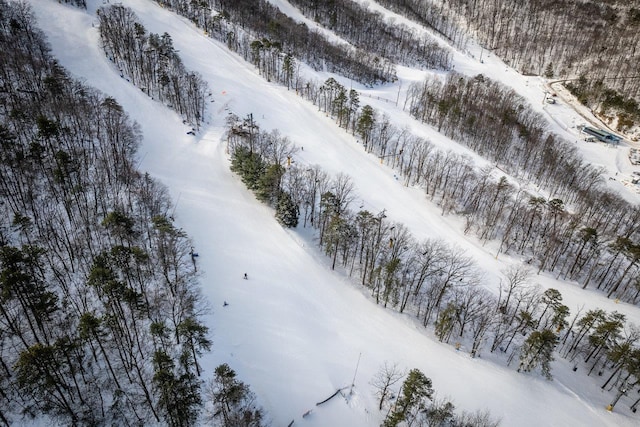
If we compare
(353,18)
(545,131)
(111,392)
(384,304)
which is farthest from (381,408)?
(353,18)

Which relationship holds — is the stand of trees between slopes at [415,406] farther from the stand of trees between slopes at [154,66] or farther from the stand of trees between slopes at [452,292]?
the stand of trees between slopes at [154,66]

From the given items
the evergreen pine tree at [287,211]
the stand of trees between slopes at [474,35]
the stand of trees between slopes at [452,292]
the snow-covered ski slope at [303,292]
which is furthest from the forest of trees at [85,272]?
the stand of trees between slopes at [474,35]

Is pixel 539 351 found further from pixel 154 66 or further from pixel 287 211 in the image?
pixel 154 66

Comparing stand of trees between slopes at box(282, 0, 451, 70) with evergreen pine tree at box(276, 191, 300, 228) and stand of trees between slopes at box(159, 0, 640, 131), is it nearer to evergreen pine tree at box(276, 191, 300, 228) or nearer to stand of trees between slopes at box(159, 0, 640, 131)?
stand of trees between slopes at box(159, 0, 640, 131)

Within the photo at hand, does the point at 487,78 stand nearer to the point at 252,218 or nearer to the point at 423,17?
the point at 423,17

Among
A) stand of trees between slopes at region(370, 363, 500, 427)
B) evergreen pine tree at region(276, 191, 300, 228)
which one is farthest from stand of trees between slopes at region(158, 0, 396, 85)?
stand of trees between slopes at region(370, 363, 500, 427)

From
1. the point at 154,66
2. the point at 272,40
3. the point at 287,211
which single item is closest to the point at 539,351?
the point at 287,211

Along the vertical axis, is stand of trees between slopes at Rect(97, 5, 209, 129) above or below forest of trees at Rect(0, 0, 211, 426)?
above
